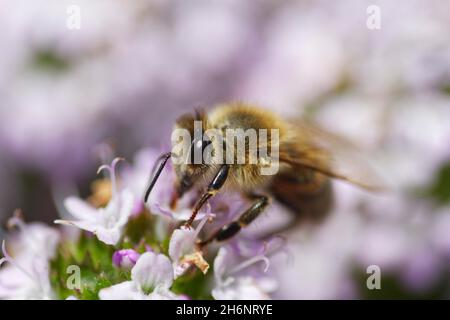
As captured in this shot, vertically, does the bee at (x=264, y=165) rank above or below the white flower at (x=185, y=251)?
above

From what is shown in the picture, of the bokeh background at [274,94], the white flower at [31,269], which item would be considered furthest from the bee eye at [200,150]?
the bokeh background at [274,94]

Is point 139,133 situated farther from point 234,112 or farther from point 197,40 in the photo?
point 234,112

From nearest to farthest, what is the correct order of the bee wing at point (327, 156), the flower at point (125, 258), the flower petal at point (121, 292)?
the flower petal at point (121, 292) < the flower at point (125, 258) < the bee wing at point (327, 156)

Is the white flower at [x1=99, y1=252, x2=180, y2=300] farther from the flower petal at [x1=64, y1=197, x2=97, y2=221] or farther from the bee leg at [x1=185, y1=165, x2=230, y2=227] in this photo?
the flower petal at [x1=64, y1=197, x2=97, y2=221]

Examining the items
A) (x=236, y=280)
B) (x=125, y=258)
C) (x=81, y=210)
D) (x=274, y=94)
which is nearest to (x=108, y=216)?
(x=81, y=210)

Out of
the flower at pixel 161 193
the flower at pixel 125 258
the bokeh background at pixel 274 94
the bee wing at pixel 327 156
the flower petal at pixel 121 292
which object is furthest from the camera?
the bokeh background at pixel 274 94

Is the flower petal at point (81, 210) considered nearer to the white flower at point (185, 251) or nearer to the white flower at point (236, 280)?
the white flower at point (185, 251)
